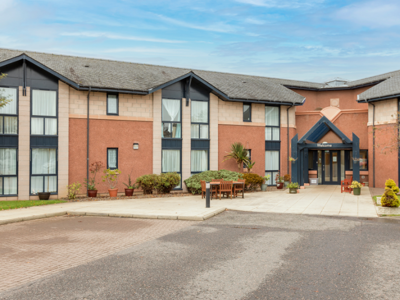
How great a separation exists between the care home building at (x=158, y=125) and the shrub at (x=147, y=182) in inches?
41.9

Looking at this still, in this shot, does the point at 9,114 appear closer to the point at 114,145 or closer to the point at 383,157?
the point at 114,145

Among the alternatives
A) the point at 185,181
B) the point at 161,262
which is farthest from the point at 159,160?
the point at 161,262

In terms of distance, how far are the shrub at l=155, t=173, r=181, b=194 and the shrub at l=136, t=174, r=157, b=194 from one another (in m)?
0.20

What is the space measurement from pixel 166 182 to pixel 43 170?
619 centimetres

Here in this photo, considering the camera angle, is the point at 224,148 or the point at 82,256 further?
the point at 224,148

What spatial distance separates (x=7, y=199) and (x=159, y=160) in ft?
25.6

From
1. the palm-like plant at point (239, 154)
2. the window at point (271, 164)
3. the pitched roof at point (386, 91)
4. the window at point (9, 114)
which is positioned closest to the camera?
the window at point (9, 114)

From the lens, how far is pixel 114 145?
1917 cm

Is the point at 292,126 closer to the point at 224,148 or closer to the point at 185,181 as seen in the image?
the point at 224,148

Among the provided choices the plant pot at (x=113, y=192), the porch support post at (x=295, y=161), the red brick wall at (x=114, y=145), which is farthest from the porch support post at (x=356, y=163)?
the plant pot at (x=113, y=192)

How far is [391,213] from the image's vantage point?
12.6m

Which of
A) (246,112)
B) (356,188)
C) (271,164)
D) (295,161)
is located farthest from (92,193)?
(356,188)

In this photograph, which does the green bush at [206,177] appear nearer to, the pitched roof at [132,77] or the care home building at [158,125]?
the care home building at [158,125]

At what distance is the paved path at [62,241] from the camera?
6.58 meters
